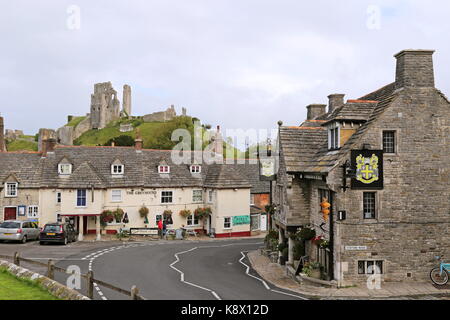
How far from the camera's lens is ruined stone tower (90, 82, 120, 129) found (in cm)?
13200

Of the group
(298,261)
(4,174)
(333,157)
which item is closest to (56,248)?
(4,174)

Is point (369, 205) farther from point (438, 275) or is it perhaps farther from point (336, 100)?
point (336, 100)

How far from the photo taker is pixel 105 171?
4319cm

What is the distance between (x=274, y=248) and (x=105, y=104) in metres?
113

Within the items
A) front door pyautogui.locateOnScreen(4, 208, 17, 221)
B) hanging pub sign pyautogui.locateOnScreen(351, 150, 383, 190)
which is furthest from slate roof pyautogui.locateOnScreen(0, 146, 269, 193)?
hanging pub sign pyautogui.locateOnScreen(351, 150, 383, 190)

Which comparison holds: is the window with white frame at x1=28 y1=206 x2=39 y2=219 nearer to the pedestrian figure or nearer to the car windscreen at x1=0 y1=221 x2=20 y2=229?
the car windscreen at x1=0 y1=221 x2=20 y2=229

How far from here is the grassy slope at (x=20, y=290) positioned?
15.7 m

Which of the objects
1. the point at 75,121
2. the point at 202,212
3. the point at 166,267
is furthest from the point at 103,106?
the point at 166,267

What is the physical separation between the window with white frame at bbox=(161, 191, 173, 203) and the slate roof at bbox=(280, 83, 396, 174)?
19980 mm

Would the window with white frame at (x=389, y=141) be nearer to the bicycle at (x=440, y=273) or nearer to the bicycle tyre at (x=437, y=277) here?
the bicycle at (x=440, y=273)

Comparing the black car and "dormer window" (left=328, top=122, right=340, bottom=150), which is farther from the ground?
"dormer window" (left=328, top=122, right=340, bottom=150)

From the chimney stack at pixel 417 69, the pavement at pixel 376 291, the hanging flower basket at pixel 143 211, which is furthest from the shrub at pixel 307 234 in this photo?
the hanging flower basket at pixel 143 211

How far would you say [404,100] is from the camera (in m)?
20.9
